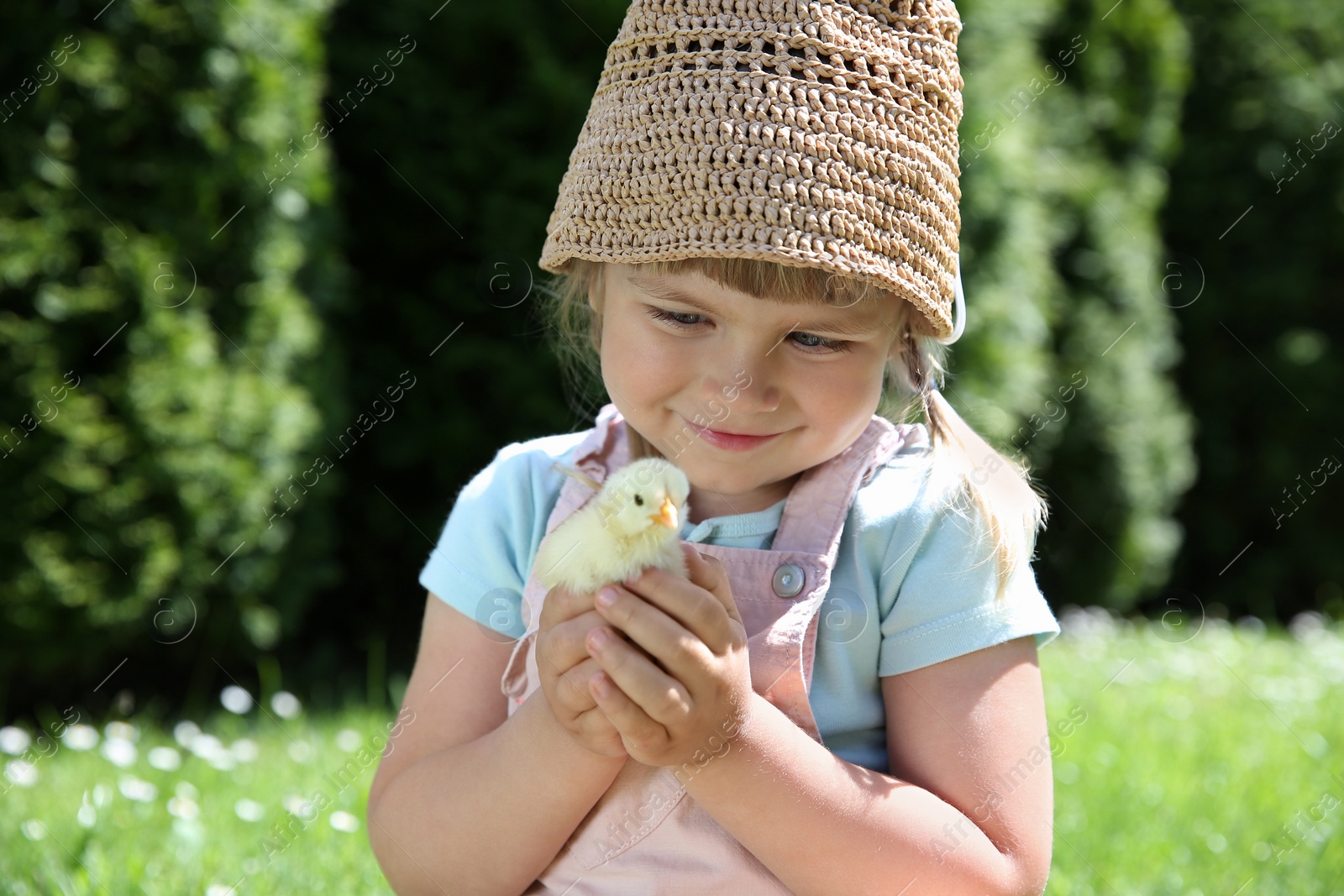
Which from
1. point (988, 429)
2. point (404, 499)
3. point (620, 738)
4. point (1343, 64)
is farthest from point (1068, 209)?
point (620, 738)

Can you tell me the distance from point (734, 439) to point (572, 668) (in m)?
0.40

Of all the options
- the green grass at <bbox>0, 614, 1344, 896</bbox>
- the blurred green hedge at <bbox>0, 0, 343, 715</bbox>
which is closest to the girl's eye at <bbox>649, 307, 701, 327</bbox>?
the green grass at <bbox>0, 614, 1344, 896</bbox>

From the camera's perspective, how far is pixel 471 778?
1.76 metres

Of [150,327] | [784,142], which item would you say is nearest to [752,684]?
[784,142]

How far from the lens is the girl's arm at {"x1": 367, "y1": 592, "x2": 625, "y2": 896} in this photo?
1672 millimetres

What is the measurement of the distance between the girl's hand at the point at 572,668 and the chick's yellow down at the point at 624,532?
27 mm

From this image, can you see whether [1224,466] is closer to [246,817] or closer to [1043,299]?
[1043,299]

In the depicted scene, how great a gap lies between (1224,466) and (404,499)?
5359mm

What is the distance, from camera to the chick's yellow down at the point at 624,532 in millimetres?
1430

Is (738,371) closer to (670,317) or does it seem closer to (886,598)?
(670,317)

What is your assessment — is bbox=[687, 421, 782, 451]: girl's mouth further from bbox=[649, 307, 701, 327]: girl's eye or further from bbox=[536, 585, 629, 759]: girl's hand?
bbox=[536, 585, 629, 759]: girl's hand

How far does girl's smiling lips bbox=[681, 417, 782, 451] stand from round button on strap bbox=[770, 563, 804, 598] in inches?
7.7

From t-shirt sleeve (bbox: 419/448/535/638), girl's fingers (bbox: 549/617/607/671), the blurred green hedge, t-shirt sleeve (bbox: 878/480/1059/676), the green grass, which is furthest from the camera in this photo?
the blurred green hedge

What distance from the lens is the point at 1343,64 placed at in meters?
7.77
